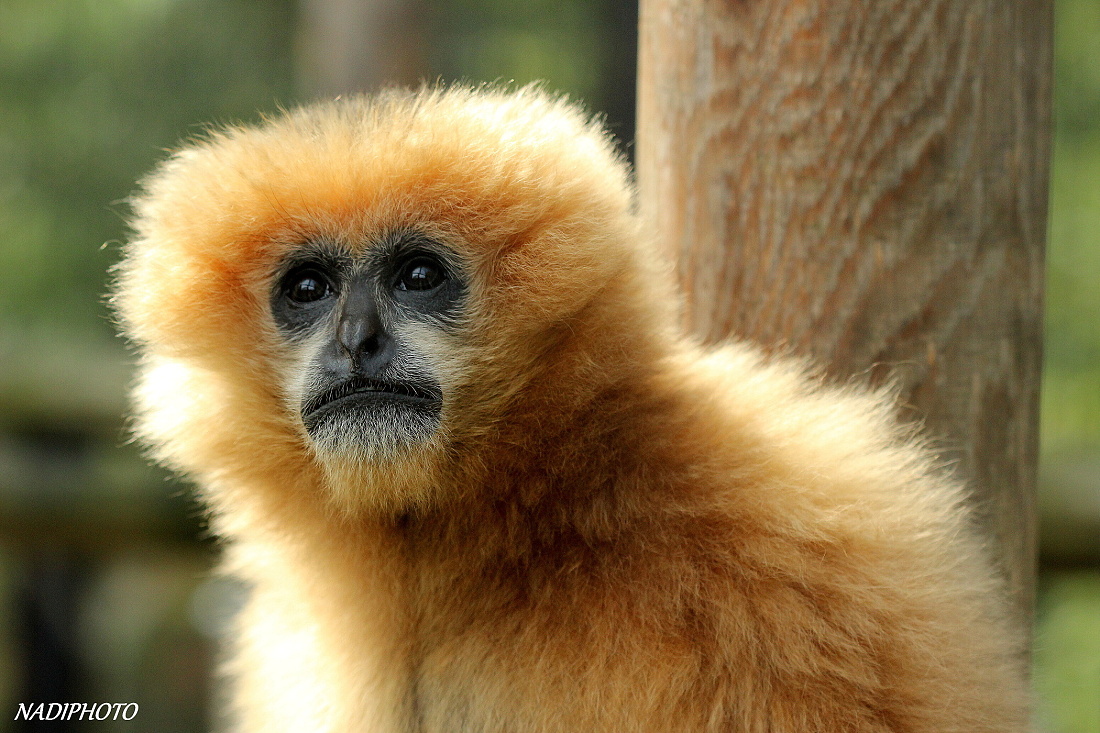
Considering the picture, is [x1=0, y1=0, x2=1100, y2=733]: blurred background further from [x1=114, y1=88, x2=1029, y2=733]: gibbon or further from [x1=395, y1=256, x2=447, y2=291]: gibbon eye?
[x1=395, y1=256, x2=447, y2=291]: gibbon eye

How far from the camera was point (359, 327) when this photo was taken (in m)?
2.31

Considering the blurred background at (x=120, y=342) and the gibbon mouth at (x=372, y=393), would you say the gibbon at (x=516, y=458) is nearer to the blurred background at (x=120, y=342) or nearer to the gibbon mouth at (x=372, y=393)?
the gibbon mouth at (x=372, y=393)

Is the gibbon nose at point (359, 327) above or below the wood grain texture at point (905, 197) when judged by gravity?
below

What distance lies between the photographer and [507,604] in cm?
225

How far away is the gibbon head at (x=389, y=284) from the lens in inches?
91.1

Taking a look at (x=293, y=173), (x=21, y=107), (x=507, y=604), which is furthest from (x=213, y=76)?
(x=507, y=604)

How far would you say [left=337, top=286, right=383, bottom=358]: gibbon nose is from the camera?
231 centimetres

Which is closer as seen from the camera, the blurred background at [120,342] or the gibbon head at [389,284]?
the gibbon head at [389,284]

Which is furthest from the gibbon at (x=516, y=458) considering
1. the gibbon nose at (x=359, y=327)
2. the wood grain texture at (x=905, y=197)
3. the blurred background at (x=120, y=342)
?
the blurred background at (x=120, y=342)

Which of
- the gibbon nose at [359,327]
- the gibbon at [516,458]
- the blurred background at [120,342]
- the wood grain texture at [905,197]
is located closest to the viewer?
the gibbon at [516,458]

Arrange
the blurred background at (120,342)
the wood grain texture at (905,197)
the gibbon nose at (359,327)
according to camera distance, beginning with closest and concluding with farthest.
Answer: the gibbon nose at (359,327) < the wood grain texture at (905,197) < the blurred background at (120,342)

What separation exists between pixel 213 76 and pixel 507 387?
8097 mm

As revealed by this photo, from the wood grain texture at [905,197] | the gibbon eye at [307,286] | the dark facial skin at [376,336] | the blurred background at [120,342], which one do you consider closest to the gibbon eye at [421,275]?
the dark facial skin at [376,336]

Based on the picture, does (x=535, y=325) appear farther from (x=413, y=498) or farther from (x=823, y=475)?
(x=823, y=475)
